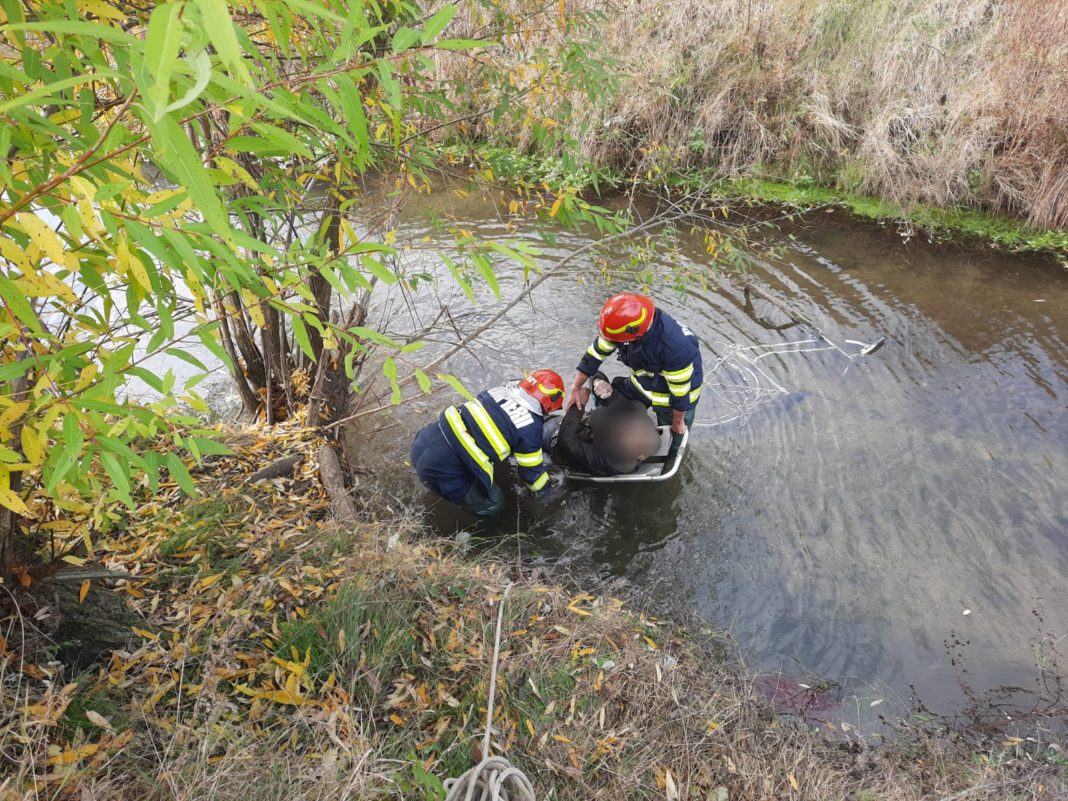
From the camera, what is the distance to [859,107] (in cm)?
1038

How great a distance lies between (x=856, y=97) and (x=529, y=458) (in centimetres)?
966

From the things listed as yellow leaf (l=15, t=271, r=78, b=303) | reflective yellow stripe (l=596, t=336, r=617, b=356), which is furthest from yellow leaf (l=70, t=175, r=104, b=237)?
reflective yellow stripe (l=596, t=336, r=617, b=356)

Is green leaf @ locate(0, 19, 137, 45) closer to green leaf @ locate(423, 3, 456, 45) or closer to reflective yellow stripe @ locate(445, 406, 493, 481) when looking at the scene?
green leaf @ locate(423, 3, 456, 45)

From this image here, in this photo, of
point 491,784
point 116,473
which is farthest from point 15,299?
point 491,784

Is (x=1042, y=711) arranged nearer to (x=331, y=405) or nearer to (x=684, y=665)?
(x=684, y=665)

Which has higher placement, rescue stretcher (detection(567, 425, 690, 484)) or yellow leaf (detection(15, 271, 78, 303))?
yellow leaf (detection(15, 271, 78, 303))

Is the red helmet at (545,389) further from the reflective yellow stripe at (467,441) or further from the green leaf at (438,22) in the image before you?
the green leaf at (438,22)

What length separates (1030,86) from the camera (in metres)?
8.91

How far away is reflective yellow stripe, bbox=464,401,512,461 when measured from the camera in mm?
4684

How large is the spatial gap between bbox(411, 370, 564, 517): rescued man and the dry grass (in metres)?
5.57

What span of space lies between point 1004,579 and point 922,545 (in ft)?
1.91

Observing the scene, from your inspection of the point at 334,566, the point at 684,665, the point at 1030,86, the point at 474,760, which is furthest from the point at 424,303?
the point at 1030,86

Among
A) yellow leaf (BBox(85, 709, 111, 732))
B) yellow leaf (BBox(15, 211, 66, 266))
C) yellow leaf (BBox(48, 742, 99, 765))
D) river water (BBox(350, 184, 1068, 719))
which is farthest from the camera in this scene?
river water (BBox(350, 184, 1068, 719))

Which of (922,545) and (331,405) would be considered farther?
(331,405)
